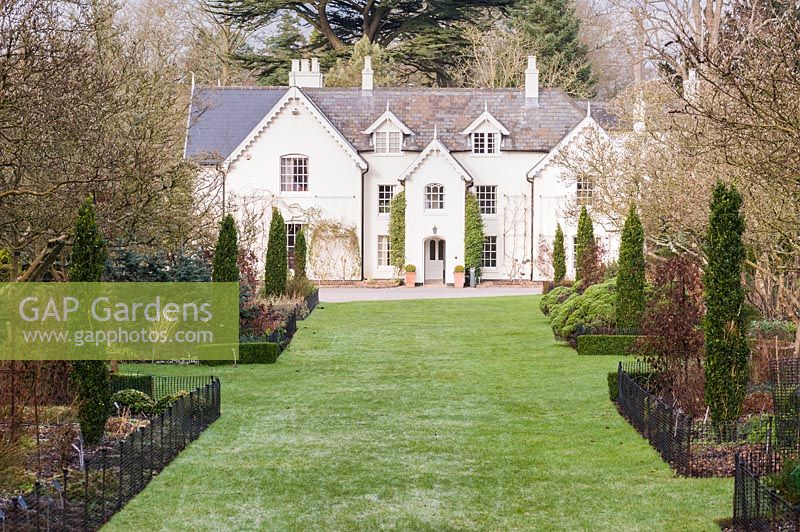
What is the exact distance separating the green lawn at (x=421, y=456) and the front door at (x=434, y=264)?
2241 cm

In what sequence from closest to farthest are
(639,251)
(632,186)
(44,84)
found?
(44,84), (639,251), (632,186)

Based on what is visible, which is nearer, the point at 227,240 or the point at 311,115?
the point at 227,240

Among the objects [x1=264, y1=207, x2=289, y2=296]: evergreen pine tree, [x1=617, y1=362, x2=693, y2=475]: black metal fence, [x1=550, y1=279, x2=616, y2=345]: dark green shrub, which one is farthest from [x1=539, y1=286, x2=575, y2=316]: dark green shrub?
[x1=617, y1=362, x2=693, y2=475]: black metal fence

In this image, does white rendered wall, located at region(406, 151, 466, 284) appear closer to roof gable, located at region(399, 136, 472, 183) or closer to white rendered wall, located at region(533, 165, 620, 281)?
roof gable, located at region(399, 136, 472, 183)

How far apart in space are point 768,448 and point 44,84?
9149 millimetres

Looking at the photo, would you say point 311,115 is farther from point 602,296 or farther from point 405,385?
point 405,385

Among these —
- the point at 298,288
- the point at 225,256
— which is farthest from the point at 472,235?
the point at 225,256

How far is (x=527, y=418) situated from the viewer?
15336mm

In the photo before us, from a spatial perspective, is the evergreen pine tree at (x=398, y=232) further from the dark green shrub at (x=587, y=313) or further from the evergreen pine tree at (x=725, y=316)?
the evergreen pine tree at (x=725, y=316)

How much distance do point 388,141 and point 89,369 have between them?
3362cm

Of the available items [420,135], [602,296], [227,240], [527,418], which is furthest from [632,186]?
[420,135]

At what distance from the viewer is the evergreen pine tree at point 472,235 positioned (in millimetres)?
43781

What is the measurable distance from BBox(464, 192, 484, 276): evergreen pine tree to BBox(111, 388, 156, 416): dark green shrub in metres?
29.9

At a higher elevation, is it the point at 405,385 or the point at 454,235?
the point at 454,235
